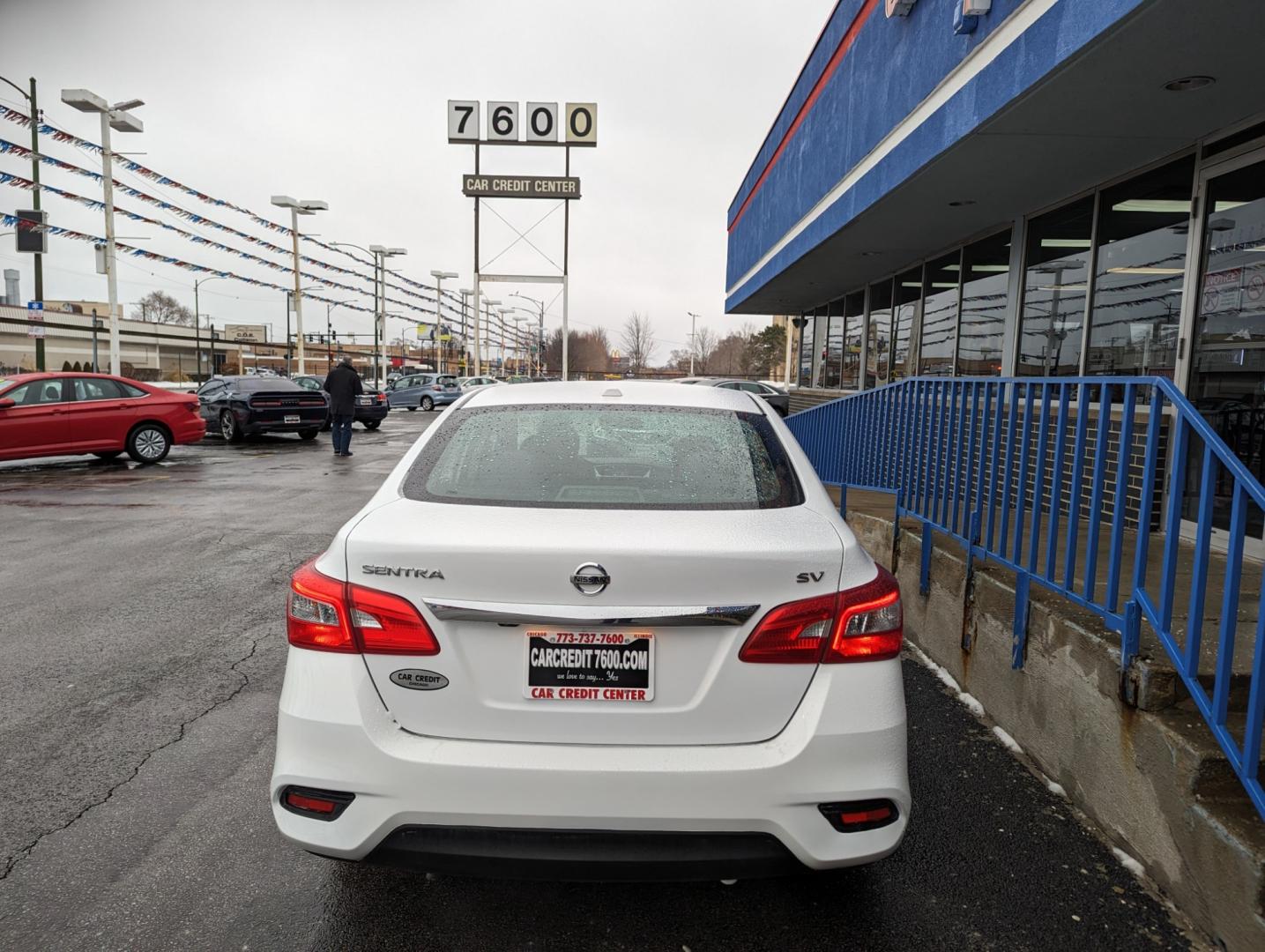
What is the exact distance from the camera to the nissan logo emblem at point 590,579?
7.00 ft

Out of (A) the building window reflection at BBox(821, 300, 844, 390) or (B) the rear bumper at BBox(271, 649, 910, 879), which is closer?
(B) the rear bumper at BBox(271, 649, 910, 879)

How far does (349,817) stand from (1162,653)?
2.66 metres

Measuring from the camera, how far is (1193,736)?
Answer: 2.64m

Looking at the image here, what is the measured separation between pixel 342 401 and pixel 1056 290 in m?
12.9

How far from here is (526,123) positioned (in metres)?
33.7

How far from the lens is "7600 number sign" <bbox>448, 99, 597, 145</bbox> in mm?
32781

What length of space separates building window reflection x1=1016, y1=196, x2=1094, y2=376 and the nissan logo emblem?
284 inches

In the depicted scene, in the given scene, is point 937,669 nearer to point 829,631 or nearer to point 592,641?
point 829,631

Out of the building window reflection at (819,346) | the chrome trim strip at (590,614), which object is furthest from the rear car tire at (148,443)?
the chrome trim strip at (590,614)

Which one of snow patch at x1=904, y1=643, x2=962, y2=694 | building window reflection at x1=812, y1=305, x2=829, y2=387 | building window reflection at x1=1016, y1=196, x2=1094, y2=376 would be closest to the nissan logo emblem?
snow patch at x1=904, y1=643, x2=962, y2=694

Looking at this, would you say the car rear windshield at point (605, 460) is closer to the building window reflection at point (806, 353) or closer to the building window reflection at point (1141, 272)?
the building window reflection at point (1141, 272)

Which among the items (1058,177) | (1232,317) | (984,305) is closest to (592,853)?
(1232,317)

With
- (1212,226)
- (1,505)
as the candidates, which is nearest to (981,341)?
(1212,226)

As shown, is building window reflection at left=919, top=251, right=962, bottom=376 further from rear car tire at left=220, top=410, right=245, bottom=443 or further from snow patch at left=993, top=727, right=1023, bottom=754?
rear car tire at left=220, top=410, right=245, bottom=443
